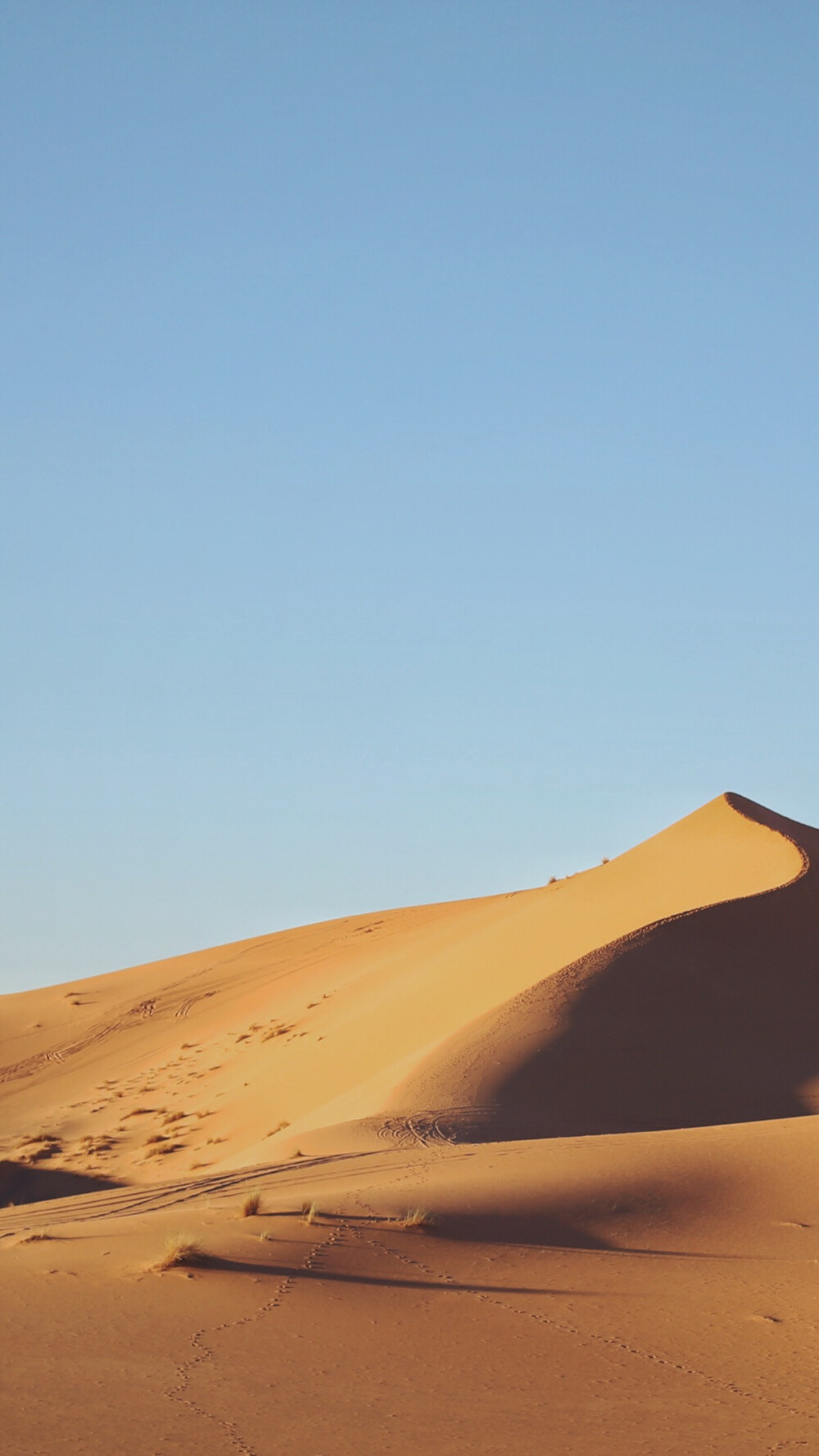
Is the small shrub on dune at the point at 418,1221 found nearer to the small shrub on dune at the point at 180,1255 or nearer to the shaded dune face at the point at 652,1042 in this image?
the small shrub on dune at the point at 180,1255

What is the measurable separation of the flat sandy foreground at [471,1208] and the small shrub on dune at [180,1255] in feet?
0.26

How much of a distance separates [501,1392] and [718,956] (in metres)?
19.6

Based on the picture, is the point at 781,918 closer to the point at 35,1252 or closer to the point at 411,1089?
the point at 411,1089

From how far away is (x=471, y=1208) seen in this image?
1209 cm

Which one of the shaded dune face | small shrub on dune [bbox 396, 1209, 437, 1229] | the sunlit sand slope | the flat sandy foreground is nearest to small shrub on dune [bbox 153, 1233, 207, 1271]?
the flat sandy foreground

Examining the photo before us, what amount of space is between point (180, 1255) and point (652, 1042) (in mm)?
14451

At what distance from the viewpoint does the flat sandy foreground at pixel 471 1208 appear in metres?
7.18

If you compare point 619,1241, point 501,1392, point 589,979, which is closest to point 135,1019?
point 589,979

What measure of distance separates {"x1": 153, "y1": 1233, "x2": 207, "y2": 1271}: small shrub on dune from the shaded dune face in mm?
8198

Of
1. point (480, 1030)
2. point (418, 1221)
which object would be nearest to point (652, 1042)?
point (480, 1030)

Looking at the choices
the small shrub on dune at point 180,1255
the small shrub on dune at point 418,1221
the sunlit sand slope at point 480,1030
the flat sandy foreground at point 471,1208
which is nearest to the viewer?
the flat sandy foreground at point 471,1208

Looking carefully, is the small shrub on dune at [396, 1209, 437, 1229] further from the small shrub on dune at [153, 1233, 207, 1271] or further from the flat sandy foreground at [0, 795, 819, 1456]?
the small shrub on dune at [153, 1233, 207, 1271]

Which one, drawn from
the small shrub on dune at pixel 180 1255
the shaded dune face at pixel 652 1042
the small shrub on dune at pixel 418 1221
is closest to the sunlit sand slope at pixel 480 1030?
the shaded dune face at pixel 652 1042

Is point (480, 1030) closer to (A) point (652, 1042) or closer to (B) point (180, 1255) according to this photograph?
(A) point (652, 1042)
